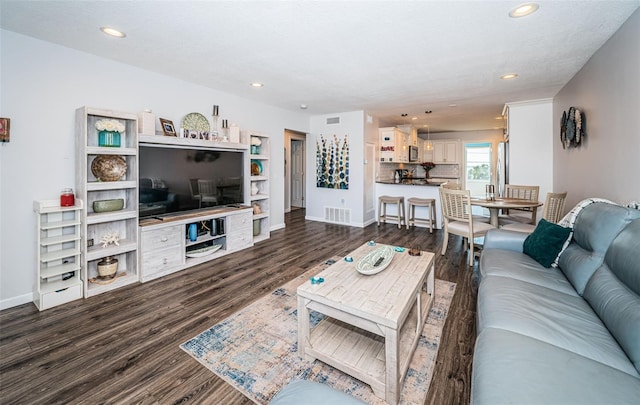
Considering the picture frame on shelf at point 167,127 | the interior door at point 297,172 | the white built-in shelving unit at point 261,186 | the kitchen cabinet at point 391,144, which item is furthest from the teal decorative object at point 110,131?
the interior door at point 297,172

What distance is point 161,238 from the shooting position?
3.28 meters

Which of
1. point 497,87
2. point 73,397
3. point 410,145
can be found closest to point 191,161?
point 73,397

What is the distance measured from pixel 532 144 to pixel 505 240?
330cm

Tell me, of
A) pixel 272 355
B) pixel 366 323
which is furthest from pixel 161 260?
pixel 366 323

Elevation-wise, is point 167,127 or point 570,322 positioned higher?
point 167,127

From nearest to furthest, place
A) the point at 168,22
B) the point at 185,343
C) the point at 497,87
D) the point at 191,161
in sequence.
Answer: the point at 185,343 < the point at 168,22 < the point at 191,161 < the point at 497,87

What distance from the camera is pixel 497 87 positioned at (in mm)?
4148

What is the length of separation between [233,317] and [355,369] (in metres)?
1.19

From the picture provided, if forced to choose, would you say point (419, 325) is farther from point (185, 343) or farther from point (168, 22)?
point (168, 22)

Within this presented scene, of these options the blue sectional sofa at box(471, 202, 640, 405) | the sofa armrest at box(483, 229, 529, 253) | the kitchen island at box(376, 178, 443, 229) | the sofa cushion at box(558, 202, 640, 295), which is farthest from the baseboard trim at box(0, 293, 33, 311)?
the kitchen island at box(376, 178, 443, 229)

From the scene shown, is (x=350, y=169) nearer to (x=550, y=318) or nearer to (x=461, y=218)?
(x=461, y=218)

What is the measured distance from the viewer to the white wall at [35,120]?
2.53 m

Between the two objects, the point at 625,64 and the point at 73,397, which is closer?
the point at 73,397

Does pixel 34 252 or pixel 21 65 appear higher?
pixel 21 65
